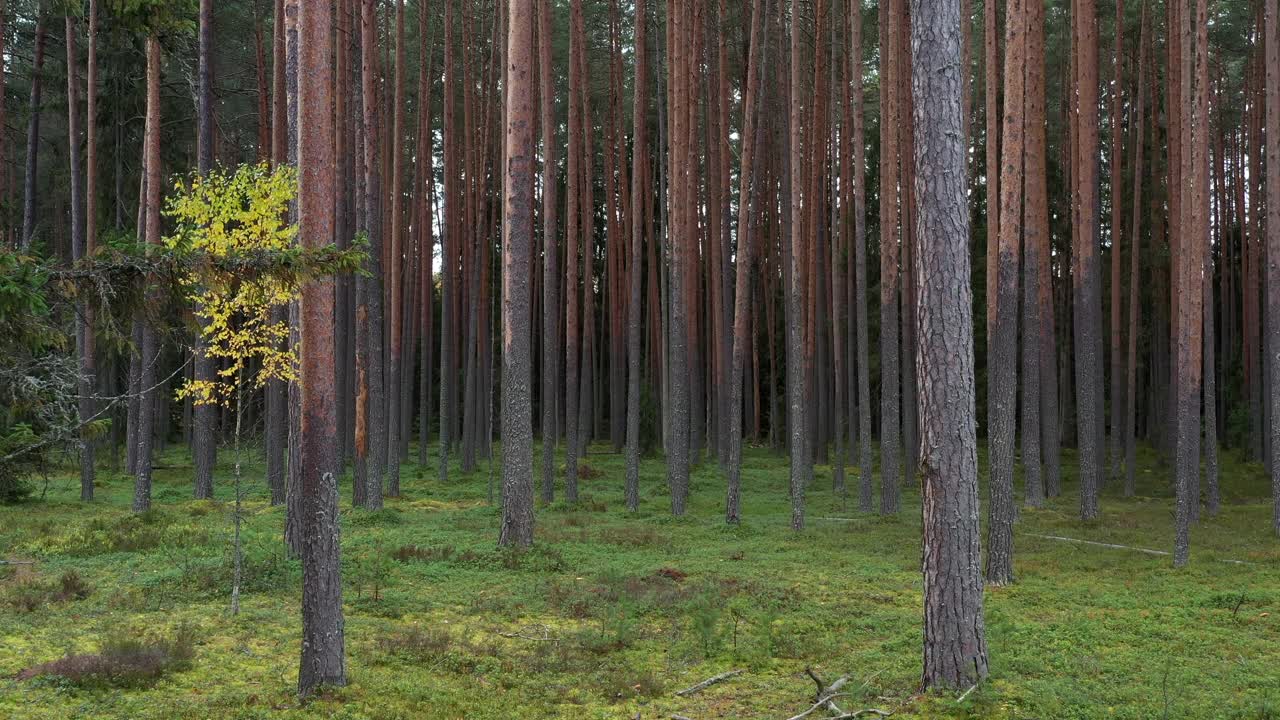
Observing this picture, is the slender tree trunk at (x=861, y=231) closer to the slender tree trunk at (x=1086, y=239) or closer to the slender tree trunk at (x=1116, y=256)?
the slender tree trunk at (x=1086, y=239)

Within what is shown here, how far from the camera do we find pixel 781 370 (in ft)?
133

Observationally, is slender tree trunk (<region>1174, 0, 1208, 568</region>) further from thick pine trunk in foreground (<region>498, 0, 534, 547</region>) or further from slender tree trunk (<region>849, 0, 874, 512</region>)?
thick pine trunk in foreground (<region>498, 0, 534, 547</region>)

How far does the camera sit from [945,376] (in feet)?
23.8

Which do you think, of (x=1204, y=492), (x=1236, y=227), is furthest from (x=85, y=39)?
(x=1236, y=227)

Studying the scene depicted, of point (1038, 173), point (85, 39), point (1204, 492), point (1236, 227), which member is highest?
point (85, 39)

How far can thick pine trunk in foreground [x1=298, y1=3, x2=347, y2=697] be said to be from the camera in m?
7.38

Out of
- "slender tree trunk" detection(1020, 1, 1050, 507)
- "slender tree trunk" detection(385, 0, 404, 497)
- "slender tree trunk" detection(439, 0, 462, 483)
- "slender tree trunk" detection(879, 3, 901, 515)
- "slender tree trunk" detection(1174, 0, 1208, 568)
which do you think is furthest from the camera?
"slender tree trunk" detection(439, 0, 462, 483)

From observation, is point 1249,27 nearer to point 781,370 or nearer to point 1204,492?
point 1204,492

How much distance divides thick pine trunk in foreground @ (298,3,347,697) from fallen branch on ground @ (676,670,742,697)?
263 centimetres

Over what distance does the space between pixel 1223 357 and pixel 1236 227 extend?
7277 mm

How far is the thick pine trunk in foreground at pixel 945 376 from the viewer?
7.15 m

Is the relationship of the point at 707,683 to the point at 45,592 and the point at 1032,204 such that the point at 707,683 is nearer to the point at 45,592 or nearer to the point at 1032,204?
the point at 45,592

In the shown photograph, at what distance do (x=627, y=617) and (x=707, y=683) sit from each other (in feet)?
8.60

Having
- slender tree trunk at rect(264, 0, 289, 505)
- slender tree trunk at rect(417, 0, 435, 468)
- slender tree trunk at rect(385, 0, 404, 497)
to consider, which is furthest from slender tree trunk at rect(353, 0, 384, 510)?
slender tree trunk at rect(417, 0, 435, 468)
